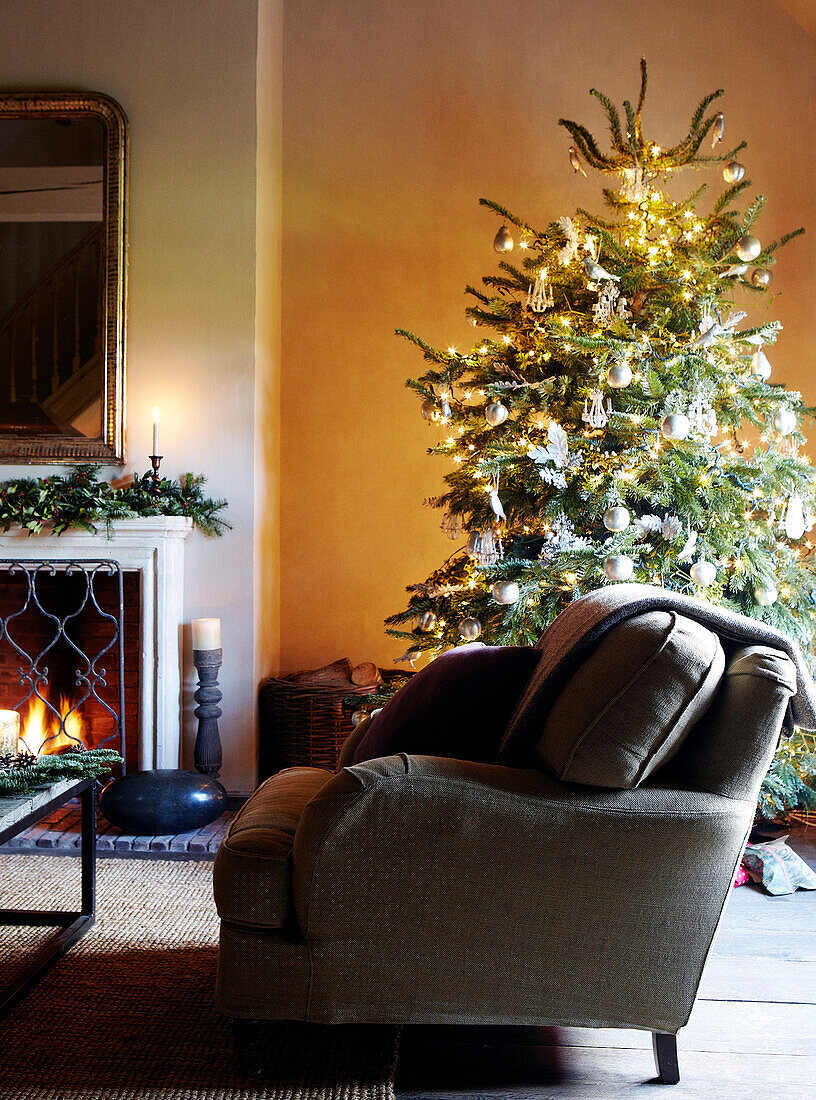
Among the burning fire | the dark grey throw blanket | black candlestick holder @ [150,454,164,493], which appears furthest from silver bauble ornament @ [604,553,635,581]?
the burning fire

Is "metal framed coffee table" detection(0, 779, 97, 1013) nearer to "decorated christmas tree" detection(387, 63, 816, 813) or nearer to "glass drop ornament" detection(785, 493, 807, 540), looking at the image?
"decorated christmas tree" detection(387, 63, 816, 813)

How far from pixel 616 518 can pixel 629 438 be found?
13.8 inches

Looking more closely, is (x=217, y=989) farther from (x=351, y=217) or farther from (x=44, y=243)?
(x=351, y=217)

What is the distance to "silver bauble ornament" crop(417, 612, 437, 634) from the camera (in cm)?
294

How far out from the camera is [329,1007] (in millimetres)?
1551

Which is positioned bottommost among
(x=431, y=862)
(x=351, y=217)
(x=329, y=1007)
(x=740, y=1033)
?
(x=740, y=1033)

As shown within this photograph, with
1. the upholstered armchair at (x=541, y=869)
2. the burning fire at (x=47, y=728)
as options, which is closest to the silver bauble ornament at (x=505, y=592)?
the upholstered armchair at (x=541, y=869)

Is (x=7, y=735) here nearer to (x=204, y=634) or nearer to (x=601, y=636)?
(x=204, y=634)

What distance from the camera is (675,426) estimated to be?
8.05ft

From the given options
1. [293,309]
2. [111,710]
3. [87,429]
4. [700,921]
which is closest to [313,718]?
[111,710]

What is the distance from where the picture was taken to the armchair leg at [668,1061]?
5.44ft

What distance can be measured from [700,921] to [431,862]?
1.57 feet

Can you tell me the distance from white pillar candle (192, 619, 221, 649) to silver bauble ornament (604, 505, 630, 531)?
156cm

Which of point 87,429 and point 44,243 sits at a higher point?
point 44,243
